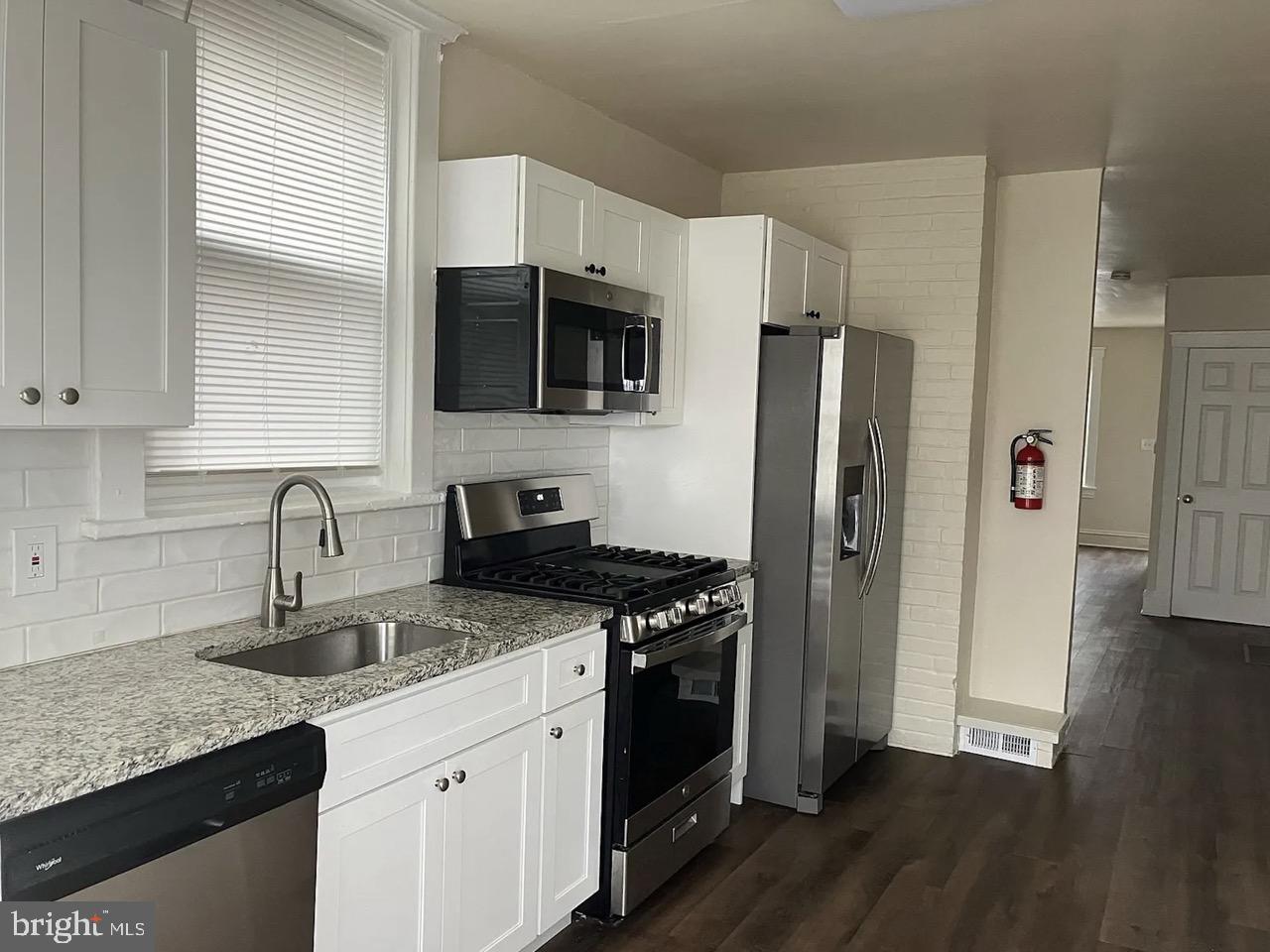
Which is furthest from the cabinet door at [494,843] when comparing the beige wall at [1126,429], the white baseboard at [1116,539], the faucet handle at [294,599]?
the white baseboard at [1116,539]

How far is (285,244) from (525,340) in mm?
686

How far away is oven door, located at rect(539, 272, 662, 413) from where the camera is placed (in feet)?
9.88

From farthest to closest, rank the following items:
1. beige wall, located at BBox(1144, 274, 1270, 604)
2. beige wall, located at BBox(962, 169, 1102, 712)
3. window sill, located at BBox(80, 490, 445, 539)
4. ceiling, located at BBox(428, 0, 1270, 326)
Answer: beige wall, located at BBox(1144, 274, 1270, 604) → beige wall, located at BBox(962, 169, 1102, 712) → ceiling, located at BBox(428, 0, 1270, 326) → window sill, located at BBox(80, 490, 445, 539)

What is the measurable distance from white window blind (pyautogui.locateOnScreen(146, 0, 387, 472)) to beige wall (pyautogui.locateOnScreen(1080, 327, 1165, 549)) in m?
10.6

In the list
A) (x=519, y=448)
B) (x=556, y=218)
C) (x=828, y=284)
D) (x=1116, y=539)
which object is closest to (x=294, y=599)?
(x=519, y=448)

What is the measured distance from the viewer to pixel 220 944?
1.77 m

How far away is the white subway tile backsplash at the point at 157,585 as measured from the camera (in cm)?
227

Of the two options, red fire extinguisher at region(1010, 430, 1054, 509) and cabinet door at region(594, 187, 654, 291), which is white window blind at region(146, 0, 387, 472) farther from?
red fire extinguisher at region(1010, 430, 1054, 509)

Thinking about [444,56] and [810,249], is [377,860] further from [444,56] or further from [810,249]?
[810,249]

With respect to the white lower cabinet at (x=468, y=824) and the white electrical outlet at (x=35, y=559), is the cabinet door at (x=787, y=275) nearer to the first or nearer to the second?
the white lower cabinet at (x=468, y=824)

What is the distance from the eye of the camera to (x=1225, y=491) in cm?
795

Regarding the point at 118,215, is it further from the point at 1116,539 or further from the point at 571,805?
the point at 1116,539

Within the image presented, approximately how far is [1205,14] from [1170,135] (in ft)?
4.36

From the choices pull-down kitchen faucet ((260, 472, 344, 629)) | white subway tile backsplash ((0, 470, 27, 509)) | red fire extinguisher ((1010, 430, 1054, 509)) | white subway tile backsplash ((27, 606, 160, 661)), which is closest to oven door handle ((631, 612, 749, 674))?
pull-down kitchen faucet ((260, 472, 344, 629))
